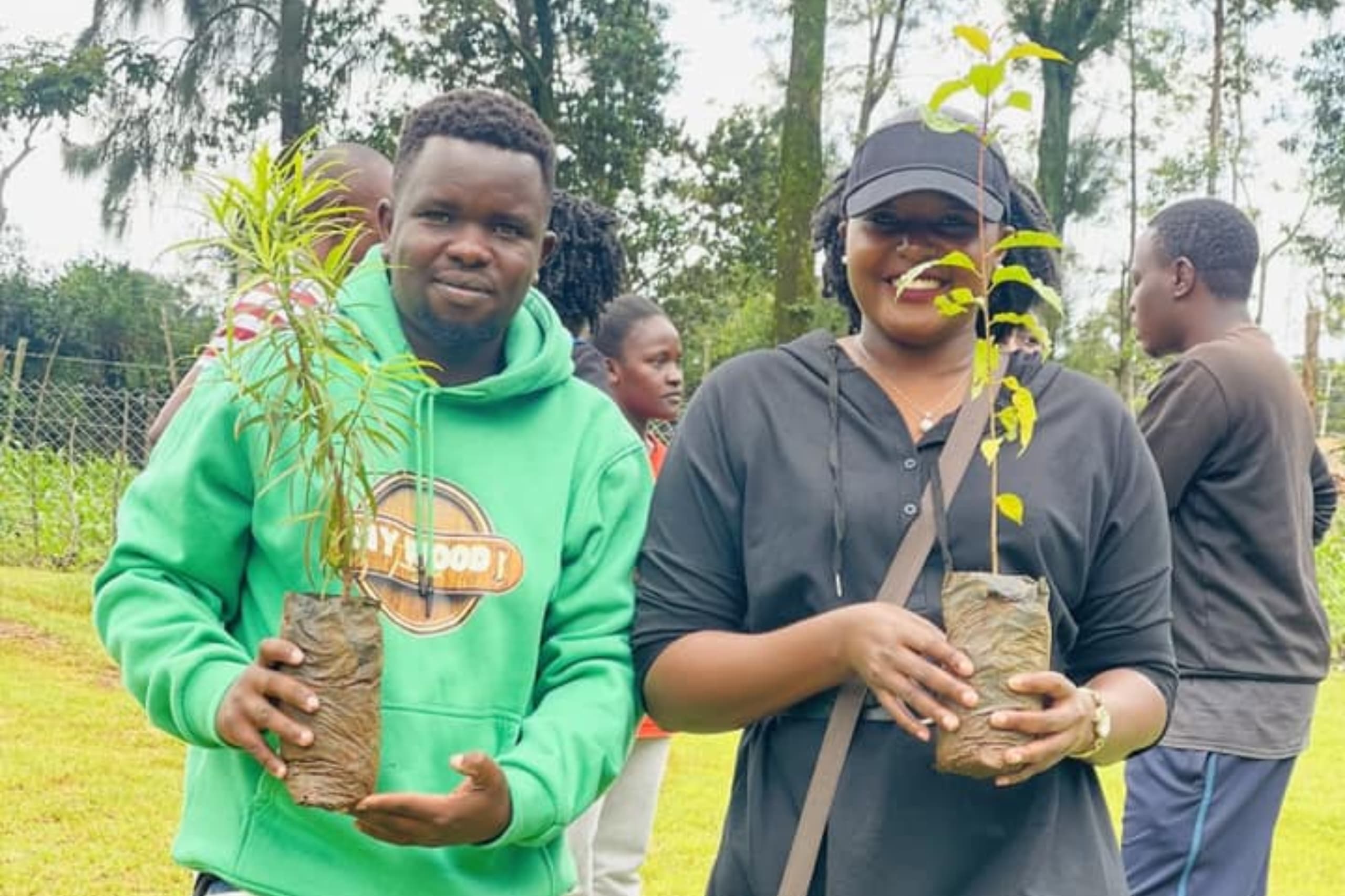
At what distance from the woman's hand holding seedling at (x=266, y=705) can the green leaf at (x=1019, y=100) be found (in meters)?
1.19

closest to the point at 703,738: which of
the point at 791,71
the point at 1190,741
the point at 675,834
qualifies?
the point at 675,834

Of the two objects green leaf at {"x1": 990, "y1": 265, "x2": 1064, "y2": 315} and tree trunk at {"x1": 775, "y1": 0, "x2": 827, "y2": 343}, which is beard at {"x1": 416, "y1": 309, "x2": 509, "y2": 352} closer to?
green leaf at {"x1": 990, "y1": 265, "x2": 1064, "y2": 315}

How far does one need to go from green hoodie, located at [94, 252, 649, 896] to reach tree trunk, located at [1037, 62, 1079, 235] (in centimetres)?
2309

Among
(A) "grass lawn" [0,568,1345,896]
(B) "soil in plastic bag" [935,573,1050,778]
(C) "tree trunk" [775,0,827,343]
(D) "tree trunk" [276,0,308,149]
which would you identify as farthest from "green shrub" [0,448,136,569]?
(B) "soil in plastic bag" [935,573,1050,778]

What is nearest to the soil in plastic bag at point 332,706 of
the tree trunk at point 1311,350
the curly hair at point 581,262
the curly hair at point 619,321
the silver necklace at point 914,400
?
the silver necklace at point 914,400

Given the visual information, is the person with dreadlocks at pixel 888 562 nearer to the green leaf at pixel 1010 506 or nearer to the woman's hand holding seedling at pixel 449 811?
the green leaf at pixel 1010 506

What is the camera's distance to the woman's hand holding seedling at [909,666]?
1944 mm

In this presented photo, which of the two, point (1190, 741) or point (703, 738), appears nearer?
point (1190, 741)

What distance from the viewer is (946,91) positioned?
214cm

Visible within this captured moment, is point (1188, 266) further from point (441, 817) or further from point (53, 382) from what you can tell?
point (53, 382)

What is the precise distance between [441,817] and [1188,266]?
298cm

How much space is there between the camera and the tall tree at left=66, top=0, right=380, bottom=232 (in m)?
17.3

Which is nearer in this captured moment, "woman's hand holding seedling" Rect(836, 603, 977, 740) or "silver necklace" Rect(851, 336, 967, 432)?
"woman's hand holding seedling" Rect(836, 603, 977, 740)

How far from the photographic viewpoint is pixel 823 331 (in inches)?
95.4
